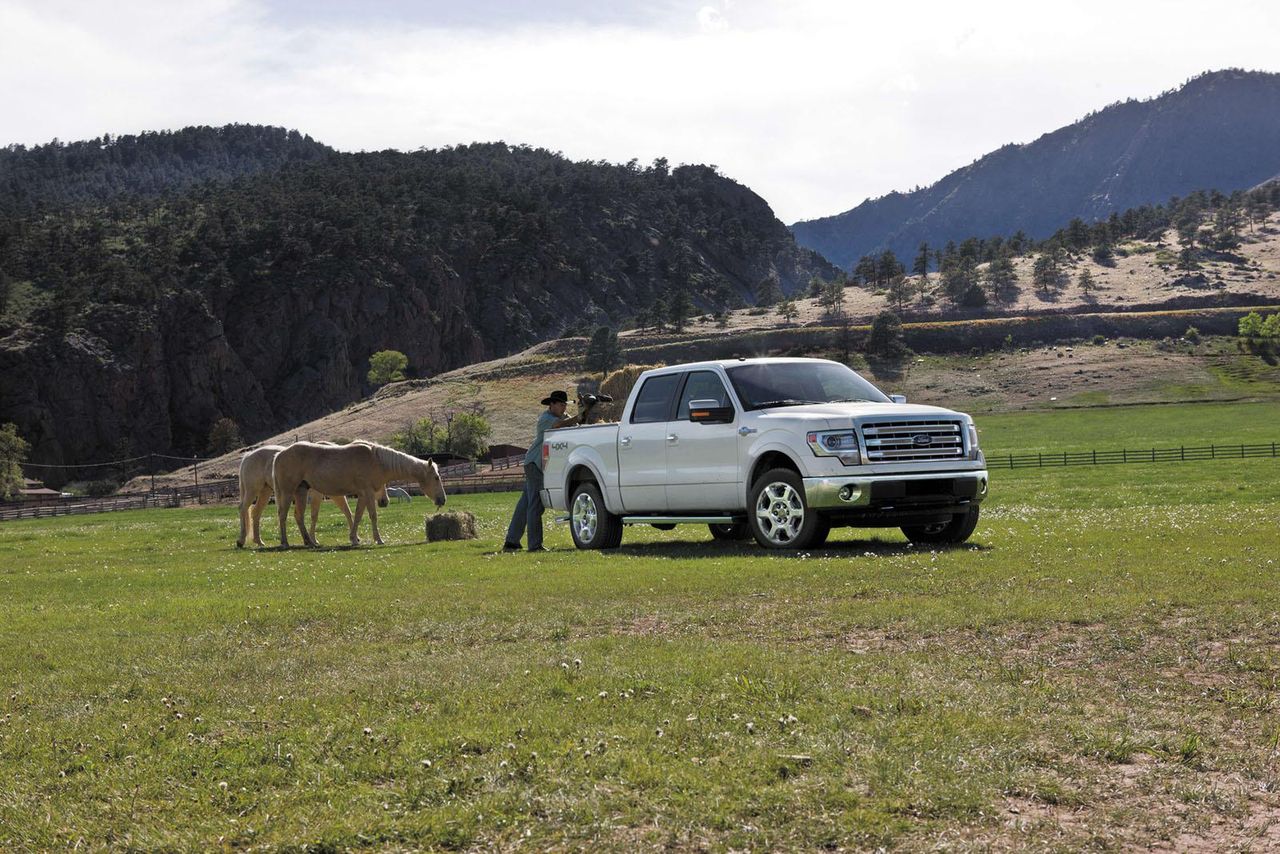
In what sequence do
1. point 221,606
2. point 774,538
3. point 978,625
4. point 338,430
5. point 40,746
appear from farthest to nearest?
point 338,430, point 774,538, point 221,606, point 978,625, point 40,746

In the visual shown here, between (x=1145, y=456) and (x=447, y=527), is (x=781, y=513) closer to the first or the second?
(x=447, y=527)

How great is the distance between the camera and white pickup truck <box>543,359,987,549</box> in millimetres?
15320

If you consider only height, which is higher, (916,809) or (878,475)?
(878,475)

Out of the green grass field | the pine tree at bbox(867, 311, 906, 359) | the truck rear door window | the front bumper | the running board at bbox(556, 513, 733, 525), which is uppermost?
the pine tree at bbox(867, 311, 906, 359)

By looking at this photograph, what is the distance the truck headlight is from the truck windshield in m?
1.34

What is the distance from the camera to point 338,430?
151 metres

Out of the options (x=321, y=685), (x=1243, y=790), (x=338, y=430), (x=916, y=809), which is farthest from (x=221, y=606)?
(x=338, y=430)

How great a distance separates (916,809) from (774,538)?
1109 cm

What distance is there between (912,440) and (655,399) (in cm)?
409

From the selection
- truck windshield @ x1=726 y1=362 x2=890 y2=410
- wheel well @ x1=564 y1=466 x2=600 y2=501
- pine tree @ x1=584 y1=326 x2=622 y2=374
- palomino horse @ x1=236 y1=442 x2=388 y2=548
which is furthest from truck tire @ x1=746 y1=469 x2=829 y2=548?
pine tree @ x1=584 y1=326 x2=622 y2=374

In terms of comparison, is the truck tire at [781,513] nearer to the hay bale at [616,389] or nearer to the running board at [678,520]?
the running board at [678,520]

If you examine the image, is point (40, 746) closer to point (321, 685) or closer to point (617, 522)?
point (321, 685)

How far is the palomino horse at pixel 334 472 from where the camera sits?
933 inches

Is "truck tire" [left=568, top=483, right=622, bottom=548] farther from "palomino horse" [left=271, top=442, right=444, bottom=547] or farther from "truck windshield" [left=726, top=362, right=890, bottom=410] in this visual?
"palomino horse" [left=271, top=442, right=444, bottom=547]
